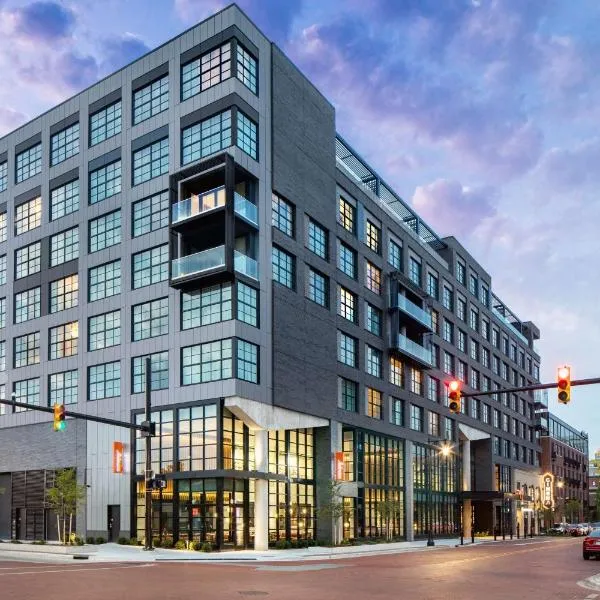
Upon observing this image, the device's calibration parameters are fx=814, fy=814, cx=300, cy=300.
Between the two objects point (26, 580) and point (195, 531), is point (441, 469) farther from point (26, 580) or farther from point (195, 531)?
point (26, 580)

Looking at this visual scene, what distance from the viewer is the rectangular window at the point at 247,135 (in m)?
50.3

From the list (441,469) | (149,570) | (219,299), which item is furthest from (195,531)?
(441,469)

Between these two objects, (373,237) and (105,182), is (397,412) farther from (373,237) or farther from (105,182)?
(105,182)

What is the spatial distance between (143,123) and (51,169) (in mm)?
10663

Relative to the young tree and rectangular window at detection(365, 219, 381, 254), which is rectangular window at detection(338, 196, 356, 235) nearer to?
rectangular window at detection(365, 219, 381, 254)

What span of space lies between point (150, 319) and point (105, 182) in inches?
451

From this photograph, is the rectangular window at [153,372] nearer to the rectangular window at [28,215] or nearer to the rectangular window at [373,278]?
the rectangular window at [28,215]

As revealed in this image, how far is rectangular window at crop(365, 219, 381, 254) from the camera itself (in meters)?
67.9

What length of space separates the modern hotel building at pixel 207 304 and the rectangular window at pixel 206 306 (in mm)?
111

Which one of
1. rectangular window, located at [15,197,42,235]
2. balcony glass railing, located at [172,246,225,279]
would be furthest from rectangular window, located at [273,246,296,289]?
rectangular window, located at [15,197,42,235]

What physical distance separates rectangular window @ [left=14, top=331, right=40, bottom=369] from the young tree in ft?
76.4

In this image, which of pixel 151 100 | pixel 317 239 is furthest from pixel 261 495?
pixel 151 100

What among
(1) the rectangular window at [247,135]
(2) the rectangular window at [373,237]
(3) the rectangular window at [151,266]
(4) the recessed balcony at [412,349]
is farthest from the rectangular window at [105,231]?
(4) the recessed balcony at [412,349]

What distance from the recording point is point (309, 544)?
178 feet
